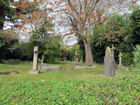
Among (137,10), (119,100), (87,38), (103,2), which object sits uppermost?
(103,2)

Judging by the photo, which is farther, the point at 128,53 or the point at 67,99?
the point at 128,53

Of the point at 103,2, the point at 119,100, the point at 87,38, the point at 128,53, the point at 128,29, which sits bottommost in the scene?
the point at 119,100

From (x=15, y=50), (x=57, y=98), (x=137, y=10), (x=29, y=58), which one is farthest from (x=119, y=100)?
(x=29, y=58)

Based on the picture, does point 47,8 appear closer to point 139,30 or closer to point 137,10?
point 137,10

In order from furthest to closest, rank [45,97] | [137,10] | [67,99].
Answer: [137,10] → [45,97] → [67,99]

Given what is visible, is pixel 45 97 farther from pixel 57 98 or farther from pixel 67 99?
pixel 67 99

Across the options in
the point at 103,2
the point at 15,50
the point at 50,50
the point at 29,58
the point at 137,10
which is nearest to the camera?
the point at 137,10

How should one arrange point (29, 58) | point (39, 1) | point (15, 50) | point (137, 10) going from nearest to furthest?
point (39, 1)
point (137, 10)
point (15, 50)
point (29, 58)

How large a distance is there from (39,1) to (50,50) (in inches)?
594

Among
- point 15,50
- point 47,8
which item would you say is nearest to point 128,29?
point 47,8

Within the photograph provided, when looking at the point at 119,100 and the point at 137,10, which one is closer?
the point at 119,100

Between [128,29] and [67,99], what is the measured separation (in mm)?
18502

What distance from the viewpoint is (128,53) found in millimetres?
17578

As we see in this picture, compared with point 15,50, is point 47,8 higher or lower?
higher
